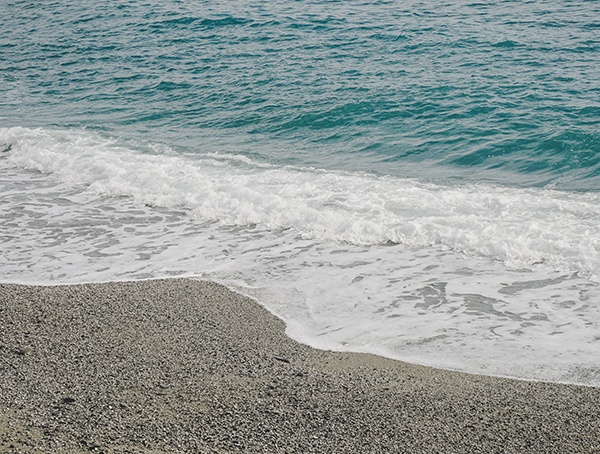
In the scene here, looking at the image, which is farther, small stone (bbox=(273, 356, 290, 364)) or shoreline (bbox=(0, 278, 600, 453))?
small stone (bbox=(273, 356, 290, 364))

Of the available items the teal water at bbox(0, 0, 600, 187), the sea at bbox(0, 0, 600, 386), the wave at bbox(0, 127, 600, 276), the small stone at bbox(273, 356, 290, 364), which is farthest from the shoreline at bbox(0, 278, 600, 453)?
the teal water at bbox(0, 0, 600, 187)

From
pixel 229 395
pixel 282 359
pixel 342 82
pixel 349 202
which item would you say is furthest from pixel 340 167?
pixel 229 395

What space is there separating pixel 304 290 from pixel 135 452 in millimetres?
3834

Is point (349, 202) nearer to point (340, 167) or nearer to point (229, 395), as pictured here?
point (340, 167)

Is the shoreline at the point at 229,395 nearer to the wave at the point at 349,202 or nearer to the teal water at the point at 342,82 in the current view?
the wave at the point at 349,202

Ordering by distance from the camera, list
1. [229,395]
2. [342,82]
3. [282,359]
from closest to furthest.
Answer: [229,395]
[282,359]
[342,82]

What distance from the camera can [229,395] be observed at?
5.84 meters

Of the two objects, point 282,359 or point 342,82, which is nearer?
point 282,359

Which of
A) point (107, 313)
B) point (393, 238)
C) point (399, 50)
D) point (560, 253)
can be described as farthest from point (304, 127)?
point (107, 313)

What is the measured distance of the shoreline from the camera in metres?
5.21

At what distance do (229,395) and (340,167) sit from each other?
8.31m

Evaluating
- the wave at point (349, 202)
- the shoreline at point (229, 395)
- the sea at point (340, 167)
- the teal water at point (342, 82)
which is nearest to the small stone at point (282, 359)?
the shoreline at point (229, 395)

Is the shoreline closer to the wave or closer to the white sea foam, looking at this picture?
the white sea foam

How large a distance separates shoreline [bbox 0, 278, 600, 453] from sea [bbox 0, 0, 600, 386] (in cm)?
55
